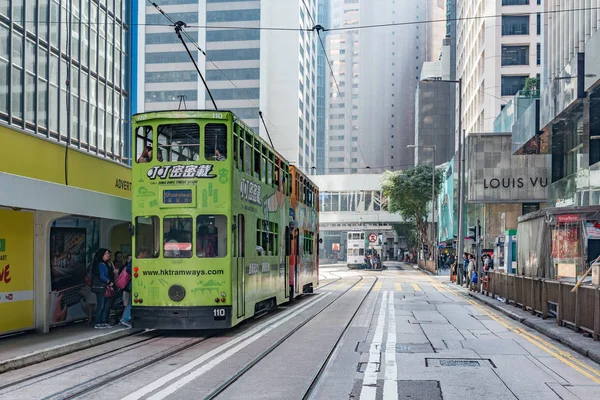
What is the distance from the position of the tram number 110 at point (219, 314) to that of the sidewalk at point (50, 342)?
193 centimetres

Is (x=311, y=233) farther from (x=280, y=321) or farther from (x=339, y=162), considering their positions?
(x=339, y=162)

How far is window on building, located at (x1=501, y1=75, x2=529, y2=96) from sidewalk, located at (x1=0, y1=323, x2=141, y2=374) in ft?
181

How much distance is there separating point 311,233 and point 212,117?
13298 mm

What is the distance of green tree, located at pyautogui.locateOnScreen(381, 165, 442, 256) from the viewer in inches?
2933

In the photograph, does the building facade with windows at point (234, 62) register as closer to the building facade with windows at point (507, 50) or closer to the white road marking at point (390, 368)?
the building facade with windows at point (507, 50)

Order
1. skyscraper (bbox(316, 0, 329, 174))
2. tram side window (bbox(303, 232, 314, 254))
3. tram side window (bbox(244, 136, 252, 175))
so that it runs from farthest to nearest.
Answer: skyscraper (bbox(316, 0, 329, 174)) < tram side window (bbox(303, 232, 314, 254)) < tram side window (bbox(244, 136, 252, 175))

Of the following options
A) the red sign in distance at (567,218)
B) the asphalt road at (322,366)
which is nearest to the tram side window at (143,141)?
the asphalt road at (322,366)

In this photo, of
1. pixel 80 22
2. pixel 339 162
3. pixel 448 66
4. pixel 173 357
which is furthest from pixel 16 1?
pixel 339 162

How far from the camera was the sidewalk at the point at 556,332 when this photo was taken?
466 inches

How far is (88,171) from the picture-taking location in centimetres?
1633

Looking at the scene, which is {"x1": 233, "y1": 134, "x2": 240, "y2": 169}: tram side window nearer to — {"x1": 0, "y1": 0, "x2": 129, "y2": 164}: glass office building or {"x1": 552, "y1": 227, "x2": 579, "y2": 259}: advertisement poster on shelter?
{"x1": 552, "y1": 227, "x2": 579, "y2": 259}: advertisement poster on shelter

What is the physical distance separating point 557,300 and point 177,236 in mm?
8579

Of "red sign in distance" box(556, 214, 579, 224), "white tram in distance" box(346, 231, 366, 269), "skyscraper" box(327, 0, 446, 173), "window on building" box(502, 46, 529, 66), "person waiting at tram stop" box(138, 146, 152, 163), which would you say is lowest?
"white tram in distance" box(346, 231, 366, 269)

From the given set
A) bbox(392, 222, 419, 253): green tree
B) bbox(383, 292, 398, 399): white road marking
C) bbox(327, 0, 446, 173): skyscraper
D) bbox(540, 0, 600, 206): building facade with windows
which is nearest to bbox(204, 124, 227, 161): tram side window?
bbox(383, 292, 398, 399): white road marking
